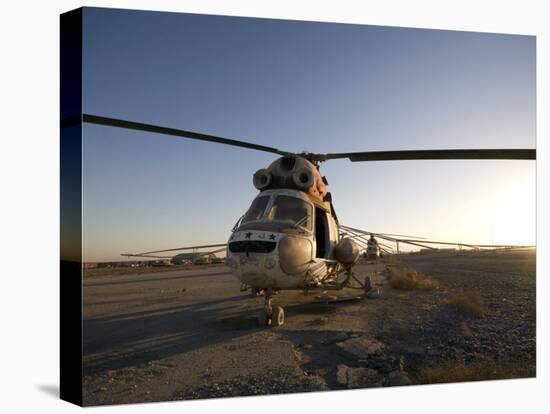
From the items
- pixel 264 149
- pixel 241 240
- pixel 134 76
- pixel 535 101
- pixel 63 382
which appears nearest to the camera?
pixel 63 382

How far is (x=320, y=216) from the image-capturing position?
9297mm

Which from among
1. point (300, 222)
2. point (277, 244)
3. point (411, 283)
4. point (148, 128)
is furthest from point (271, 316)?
point (411, 283)

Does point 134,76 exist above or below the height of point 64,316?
above

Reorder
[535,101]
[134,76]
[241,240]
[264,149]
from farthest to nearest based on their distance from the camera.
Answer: [264,149]
[535,101]
[241,240]
[134,76]

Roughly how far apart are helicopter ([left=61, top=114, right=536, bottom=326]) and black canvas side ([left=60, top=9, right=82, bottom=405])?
290mm

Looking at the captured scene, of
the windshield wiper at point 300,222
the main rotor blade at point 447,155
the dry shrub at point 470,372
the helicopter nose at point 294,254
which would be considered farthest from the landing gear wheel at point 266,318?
the main rotor blade at point 447,155

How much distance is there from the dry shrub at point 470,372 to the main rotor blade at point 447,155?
3401 mm

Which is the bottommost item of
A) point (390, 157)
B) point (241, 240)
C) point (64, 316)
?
point (64, 316)

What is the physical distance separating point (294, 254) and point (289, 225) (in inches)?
22.2

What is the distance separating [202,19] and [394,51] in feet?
11.3

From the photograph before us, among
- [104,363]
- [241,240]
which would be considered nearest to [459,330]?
[241,240]

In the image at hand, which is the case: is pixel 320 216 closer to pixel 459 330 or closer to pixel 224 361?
pixel 459 330

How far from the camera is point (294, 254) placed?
7469mm

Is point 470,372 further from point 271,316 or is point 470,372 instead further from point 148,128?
point 148,128
